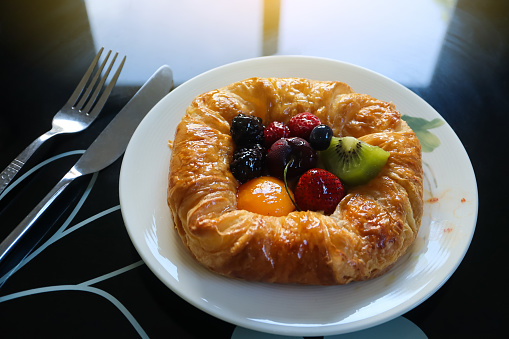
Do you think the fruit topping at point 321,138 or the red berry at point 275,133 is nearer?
the fruit topping at point 321,138

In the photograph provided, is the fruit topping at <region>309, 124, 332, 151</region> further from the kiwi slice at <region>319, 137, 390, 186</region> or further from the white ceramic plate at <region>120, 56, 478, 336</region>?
the white ceramic plate at <region>120, 56, 478, 336</region>

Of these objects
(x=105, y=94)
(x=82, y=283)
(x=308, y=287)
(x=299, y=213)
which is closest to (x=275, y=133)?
(x=299, y=213)

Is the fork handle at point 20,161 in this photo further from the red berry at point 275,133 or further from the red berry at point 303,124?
the red berry at point 303,124

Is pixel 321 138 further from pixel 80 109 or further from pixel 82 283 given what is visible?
pixel 80 109

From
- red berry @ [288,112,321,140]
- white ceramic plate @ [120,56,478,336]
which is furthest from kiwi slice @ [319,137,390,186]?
white ceramic plate @ [120,56,478,336]

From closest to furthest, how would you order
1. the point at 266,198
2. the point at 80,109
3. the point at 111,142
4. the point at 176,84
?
the point at 266,198, the point at 111,142, the point at 80,109, the point at 176,84

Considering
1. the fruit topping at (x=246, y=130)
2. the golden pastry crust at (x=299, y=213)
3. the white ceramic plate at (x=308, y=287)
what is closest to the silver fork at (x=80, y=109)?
the white ceramic plate at (x=308, y=287)
